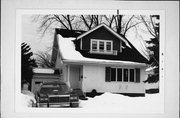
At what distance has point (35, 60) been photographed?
438 centimetres

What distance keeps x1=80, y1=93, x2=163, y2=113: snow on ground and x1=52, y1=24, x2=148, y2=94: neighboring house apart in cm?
11

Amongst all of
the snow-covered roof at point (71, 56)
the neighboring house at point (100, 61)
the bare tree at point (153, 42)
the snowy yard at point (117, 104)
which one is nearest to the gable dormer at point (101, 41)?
the neighboring house at point (100, 61)

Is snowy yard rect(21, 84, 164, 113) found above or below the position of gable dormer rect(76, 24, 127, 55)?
below

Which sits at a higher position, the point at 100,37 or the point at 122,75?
the point at 100,37

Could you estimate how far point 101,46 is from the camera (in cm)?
445

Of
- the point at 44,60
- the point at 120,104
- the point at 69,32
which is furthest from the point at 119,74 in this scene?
the point at 44,60

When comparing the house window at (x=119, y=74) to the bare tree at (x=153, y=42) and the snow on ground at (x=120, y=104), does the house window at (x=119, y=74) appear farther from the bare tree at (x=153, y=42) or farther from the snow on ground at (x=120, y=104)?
the bare tree at (x=153, y=42)

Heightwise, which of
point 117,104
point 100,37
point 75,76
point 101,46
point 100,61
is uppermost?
point 100,37

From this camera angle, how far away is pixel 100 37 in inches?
175

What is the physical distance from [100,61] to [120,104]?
2.39ft

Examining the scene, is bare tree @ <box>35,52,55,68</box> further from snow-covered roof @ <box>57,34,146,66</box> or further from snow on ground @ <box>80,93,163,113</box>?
snow on ground @ <box>80,93,163,113</box>

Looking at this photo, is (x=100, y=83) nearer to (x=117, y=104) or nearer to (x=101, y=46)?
(x=117, y=104)

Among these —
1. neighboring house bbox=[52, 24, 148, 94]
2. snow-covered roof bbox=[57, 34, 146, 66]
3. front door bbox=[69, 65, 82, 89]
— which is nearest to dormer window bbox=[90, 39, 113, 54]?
neighboring house bbox=[52, 24, 148, 94]

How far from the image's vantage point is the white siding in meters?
4.39
